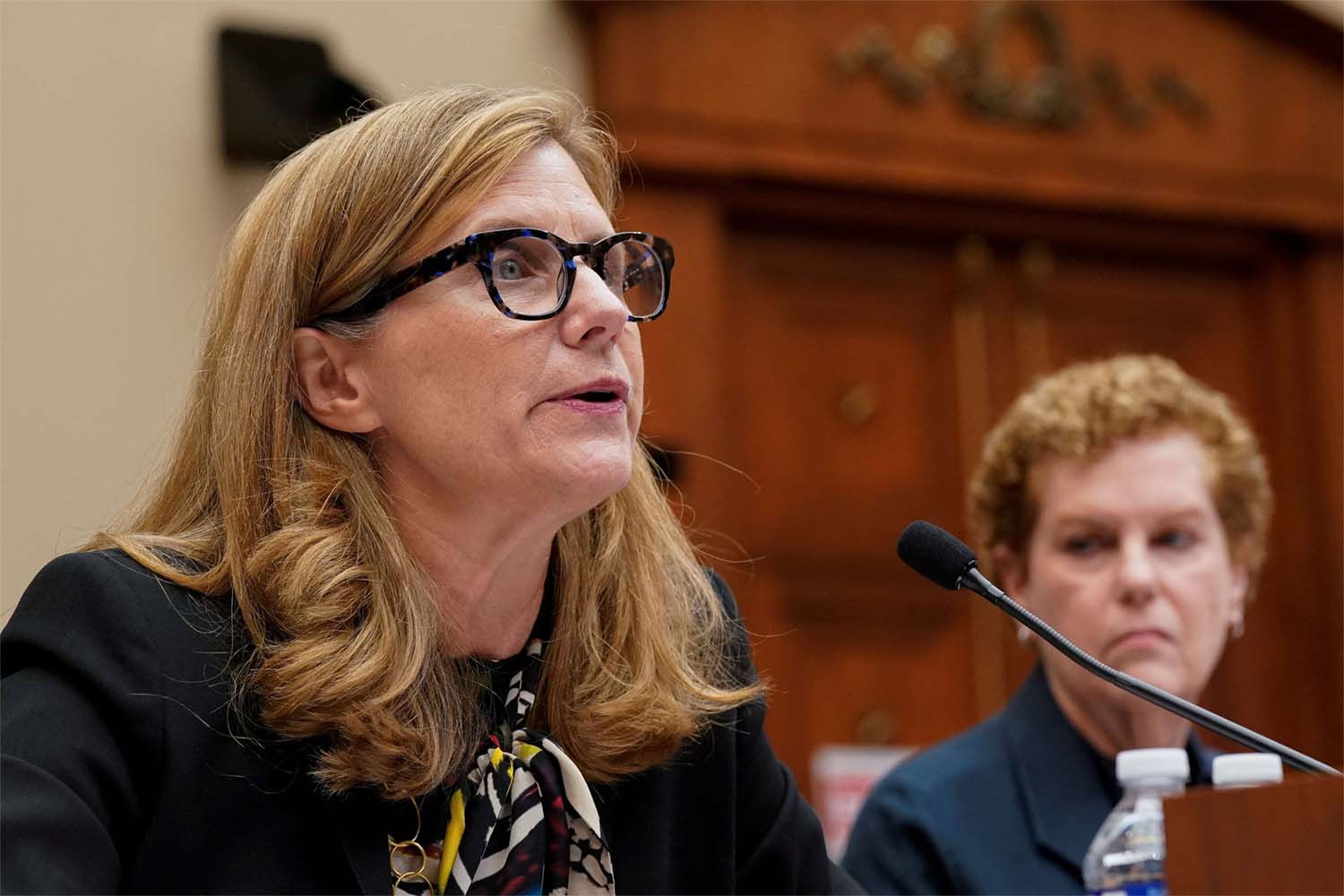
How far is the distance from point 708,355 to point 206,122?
1.15m

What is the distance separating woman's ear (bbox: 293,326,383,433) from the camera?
1888 mm

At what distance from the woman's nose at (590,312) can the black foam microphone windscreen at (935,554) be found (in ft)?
1.20

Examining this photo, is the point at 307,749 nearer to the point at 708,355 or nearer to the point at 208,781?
the point at 208,781

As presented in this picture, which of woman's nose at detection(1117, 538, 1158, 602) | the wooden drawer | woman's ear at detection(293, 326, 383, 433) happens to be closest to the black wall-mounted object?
the wooden drawer

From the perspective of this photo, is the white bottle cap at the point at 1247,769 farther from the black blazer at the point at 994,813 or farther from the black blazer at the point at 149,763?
the black blazer at the point at 149,763

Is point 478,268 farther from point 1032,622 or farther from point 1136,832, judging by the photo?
point 1136,832

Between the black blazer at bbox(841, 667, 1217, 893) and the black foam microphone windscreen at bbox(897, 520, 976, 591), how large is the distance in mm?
663

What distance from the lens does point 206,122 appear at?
11.0 ft

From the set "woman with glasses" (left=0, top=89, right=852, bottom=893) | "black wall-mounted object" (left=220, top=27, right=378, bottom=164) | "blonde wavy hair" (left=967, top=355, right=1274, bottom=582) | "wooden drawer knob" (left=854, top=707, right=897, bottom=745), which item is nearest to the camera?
"woman with glasses" (left=0, top=89, right=852, bottom=893)

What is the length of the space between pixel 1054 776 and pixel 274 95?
185cm

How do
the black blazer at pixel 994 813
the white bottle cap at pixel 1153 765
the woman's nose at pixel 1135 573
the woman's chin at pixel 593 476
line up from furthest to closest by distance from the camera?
the woman's nose at pixel 1135 573, the black blazer at pixel 994 813, the white bottle cap at pixel 1153 765, the woman's chin at pixel 593 476

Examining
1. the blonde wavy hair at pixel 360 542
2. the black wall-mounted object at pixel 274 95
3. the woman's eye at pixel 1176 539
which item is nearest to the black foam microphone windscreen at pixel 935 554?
the blonde wavy hair at pixel 360 542

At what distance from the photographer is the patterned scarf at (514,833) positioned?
1741 mm

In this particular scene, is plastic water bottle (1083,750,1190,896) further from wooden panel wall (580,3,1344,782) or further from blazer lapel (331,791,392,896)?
wooden panel wall (580,3,1344,782)
